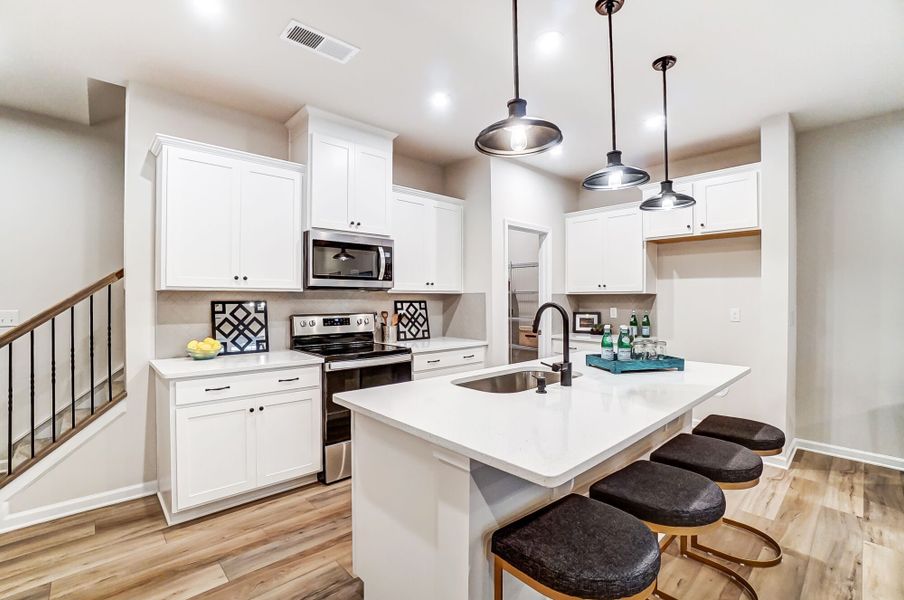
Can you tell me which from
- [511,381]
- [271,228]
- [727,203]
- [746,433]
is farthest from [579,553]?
[727,203]

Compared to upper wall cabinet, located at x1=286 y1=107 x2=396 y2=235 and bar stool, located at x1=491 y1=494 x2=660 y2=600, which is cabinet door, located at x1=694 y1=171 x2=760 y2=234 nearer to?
upper wall cabinet, located at x1=286 y1=107 x2=396 y2=235

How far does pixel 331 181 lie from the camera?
333 centimetres

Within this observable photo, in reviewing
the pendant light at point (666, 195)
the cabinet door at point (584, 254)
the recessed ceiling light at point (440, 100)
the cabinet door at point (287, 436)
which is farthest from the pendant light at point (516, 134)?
the cabinet door at point (584, 254)

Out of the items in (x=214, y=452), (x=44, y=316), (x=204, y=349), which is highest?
(x=44, y=316)

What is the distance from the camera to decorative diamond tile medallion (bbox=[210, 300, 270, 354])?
315cm

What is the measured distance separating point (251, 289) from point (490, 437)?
2.40 meters

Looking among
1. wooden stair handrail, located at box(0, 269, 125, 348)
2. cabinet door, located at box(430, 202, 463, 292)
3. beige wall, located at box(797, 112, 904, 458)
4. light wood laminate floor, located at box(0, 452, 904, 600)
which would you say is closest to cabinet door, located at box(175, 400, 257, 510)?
light wood laminate floor, located at box(0, 452, 904, 600)

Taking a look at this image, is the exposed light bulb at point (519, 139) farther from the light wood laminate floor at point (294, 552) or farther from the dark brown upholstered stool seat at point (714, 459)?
the light wood laminate floor at point (294, 552)

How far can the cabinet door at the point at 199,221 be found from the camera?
2725 mm

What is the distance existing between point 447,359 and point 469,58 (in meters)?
2.35

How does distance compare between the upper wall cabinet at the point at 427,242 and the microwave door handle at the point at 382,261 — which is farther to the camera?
the upper wall cabinet at the point at 427,242

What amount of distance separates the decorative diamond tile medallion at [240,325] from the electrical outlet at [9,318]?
4.87 feet

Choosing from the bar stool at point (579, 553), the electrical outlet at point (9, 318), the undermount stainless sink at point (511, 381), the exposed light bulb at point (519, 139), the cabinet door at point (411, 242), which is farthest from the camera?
the cabinet door at point (411, 242)

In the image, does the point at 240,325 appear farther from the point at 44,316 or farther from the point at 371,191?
the point at 371,191
